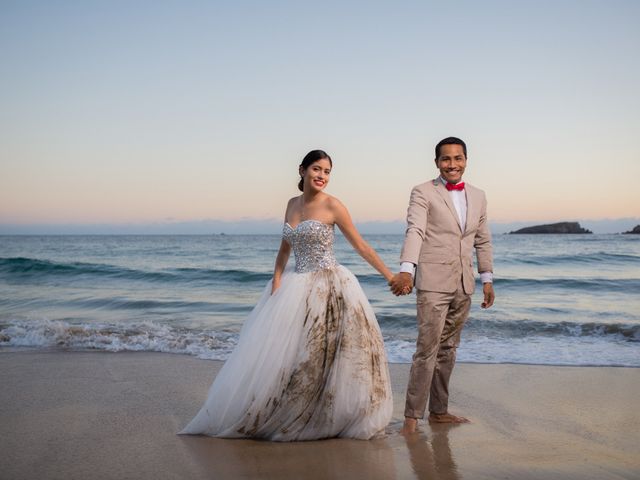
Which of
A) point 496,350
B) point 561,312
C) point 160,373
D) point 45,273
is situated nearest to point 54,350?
point 160,373

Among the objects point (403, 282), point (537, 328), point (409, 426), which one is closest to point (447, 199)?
point (403, 282)

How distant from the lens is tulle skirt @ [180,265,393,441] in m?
4.28

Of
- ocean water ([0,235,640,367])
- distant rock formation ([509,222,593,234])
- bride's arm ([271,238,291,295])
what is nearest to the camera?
bride's arm ([271,238,291,295])

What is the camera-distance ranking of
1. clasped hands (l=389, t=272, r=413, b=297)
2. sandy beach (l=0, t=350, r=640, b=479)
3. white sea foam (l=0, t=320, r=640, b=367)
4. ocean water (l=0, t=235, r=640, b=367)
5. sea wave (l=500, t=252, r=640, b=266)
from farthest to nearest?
sea wave (l=500, t=252, r=640, b=266) → ocean water (l=0, t=235, r=640, b=367) → white sea foam (l=0, t=320, r=640, b=367) → clasped hands (l=389, t=272, r=413, b=297) → sandy beach (l=0, t=350, r=640, b=479)

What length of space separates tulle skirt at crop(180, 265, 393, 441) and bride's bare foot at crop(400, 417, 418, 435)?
0.83 ft

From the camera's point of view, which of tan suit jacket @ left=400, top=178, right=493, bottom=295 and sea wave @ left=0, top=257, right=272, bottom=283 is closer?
tan suit jacket @ left=400, top=178, right=493, bottom=295

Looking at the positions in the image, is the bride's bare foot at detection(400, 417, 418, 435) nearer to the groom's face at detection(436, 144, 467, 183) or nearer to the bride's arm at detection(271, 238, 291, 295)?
the bride's arm at detection(271, 238, 291, 295)

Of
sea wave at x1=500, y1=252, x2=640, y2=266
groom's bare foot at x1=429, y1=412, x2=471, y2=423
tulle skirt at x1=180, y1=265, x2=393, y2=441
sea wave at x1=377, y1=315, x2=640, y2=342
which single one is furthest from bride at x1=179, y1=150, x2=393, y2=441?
sea wave at x1=500, y1=252, x2=640, y2=266

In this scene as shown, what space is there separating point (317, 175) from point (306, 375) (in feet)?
5.10

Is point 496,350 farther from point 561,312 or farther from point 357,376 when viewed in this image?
point 561,312

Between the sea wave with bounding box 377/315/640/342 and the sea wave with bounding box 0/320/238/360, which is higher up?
the sea wave with bounding box 0/320/238/360

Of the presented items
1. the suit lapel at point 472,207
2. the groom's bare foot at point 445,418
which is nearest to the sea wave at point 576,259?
the groom's bare foot at point 445,418

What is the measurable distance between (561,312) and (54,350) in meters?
10.5

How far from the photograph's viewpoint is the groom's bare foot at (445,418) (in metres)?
4.86
